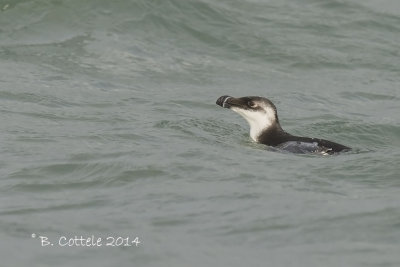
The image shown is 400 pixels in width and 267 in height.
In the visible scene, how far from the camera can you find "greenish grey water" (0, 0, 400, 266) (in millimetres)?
9312

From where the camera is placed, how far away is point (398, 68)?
18.7 m

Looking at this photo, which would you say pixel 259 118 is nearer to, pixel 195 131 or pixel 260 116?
pixel 260 116

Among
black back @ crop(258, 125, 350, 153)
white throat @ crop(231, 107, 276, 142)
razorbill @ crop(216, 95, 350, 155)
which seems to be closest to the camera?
black back @ crop(258, 125, 350, 153)

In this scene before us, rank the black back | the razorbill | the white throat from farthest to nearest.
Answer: the white throat, the razorbill, the black back

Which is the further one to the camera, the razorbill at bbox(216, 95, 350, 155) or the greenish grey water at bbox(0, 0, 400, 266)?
the razorbill at bbox(216, 95, 350, 155)

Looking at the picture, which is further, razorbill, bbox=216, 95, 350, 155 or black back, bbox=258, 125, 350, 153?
razorbill, bbox=216, 95, 350, 155

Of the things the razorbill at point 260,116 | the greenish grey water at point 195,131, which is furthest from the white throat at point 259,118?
the greenish grey water at point 195,131

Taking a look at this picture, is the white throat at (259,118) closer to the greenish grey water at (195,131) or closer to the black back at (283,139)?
the black back at (283,139)

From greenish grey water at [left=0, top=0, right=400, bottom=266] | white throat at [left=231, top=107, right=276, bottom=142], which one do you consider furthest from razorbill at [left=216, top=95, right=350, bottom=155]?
greenish grey water at [left=0, top=0, right=400, bottom=266]

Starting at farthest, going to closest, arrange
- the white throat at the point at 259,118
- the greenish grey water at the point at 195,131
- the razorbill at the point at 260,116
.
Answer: the white throat at the point at 259,118 → the razorbill at the point at 260,116 → the greenish grey water at the point at 195,131

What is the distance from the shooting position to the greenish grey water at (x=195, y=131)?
367 inches

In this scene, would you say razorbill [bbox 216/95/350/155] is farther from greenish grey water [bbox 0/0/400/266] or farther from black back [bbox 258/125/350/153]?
greenish grey water [bbox 0/0/400/266]

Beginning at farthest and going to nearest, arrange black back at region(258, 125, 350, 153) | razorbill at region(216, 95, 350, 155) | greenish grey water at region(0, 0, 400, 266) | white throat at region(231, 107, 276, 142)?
white throat at region(231, 107, 276, 142)
razorbill at region(216, 95, 350, 155)
black back at region(258, 125, 350, 153)
greenish grey water at region(0, 0, 400, 266)

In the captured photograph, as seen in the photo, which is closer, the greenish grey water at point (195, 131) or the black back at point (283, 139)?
the greenish grey water at point (195, 131)
